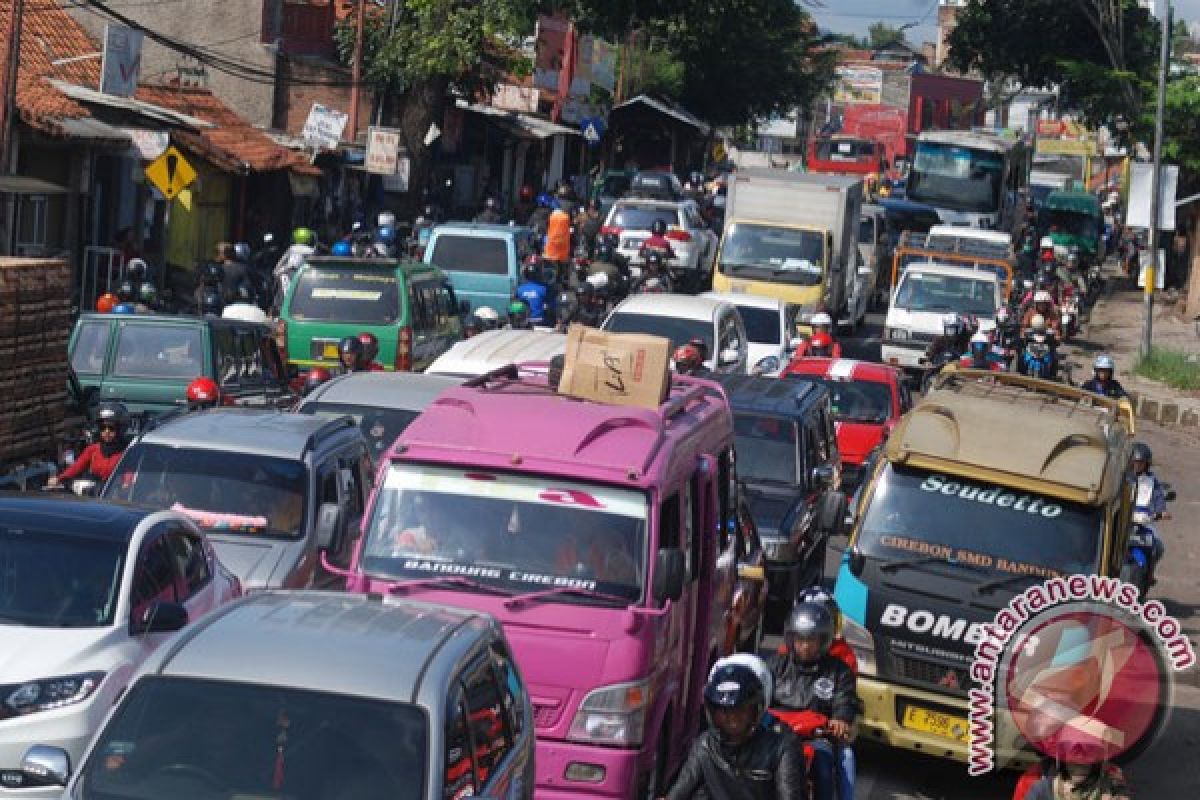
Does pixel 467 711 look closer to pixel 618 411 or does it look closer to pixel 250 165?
pixel 618 411

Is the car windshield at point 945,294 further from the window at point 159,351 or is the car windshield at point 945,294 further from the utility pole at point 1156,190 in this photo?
the window at point 159,351

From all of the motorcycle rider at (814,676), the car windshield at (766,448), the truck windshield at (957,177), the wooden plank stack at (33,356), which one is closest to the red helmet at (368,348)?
the wooden plank stack at (33,356)

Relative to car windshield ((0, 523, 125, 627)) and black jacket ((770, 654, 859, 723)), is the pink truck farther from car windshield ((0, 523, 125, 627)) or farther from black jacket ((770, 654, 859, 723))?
car windshield ((0, 523, 125, 627))

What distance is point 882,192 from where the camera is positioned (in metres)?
75.0

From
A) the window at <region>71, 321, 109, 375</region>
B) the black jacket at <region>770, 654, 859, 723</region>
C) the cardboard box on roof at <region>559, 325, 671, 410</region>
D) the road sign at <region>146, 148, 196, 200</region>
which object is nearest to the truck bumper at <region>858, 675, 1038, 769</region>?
the cardboard box on roof at <region>559, 325, 671, 410</region>

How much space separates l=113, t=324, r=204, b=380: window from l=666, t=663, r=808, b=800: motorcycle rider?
478 inches

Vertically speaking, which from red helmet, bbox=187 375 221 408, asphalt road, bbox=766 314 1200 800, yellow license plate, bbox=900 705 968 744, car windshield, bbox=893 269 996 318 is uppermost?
car windshield, bbox=893 269 996 318

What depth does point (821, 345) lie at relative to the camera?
26.0m

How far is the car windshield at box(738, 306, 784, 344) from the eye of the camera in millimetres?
28578

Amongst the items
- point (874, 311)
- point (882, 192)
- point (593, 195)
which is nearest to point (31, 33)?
point (874, 311)

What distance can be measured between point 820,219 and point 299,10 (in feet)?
45.1

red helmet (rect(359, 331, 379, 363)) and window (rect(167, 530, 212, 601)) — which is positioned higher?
red helmet (rect(359, 331, 379, 363))

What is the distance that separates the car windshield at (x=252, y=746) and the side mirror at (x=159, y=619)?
10.3ft

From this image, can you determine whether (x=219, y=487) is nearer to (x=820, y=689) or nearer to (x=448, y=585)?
(x=448, y=585)
